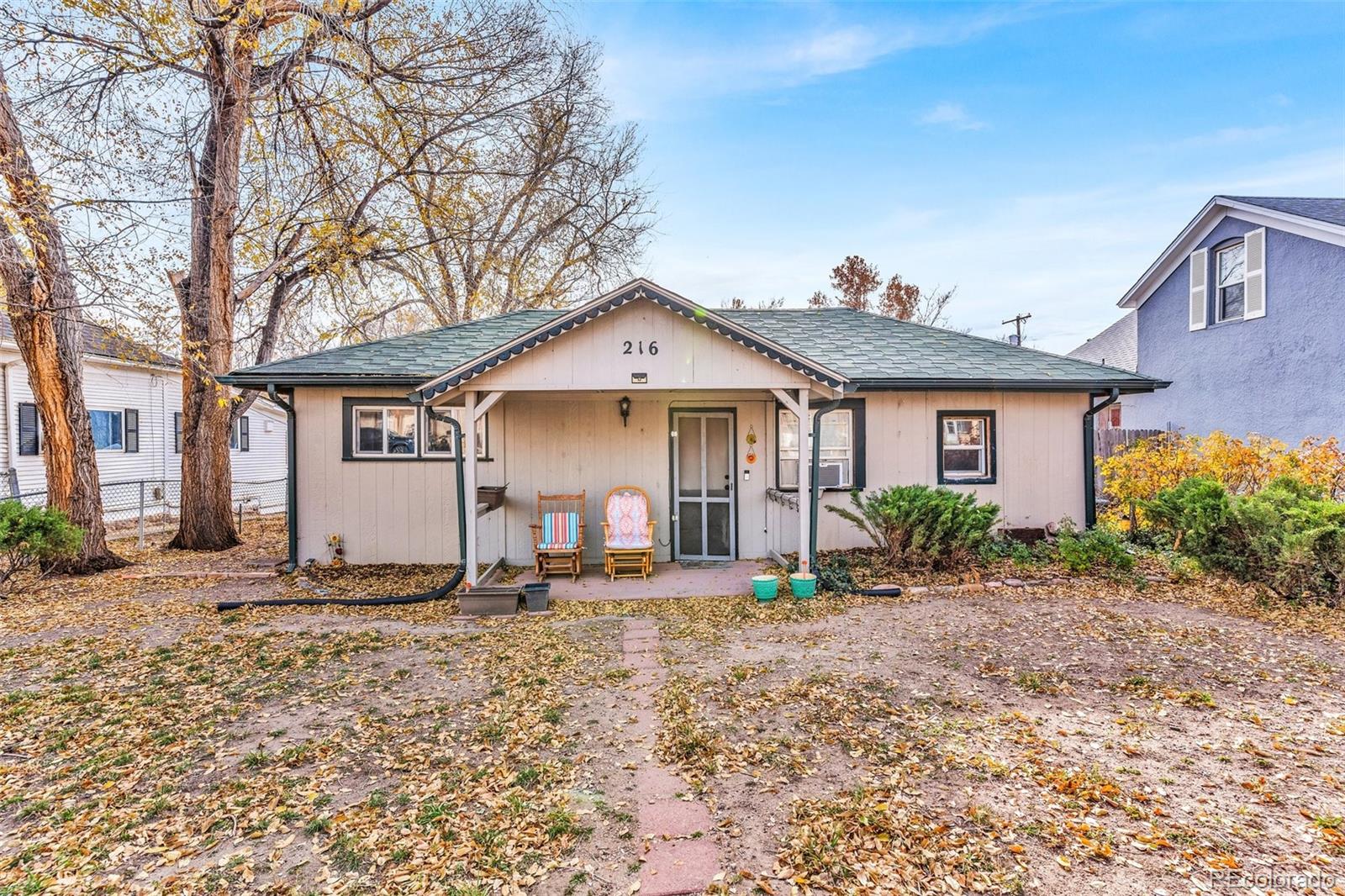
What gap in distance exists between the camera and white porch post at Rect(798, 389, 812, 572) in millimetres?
6883

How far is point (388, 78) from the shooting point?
8172 mm

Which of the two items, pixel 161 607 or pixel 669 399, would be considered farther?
pixel 669 399

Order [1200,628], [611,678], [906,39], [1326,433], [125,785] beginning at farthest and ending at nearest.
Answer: [906,39] → [1326,433] → [1200,628] → [611,678] → [125,785]

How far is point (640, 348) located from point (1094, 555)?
611 centimetres

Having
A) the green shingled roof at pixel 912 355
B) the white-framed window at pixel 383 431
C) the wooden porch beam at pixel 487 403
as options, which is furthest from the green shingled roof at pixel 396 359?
the green shingled roof at pixel 912 355

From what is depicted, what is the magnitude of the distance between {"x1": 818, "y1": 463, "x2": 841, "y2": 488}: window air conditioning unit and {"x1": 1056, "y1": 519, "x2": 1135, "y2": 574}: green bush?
2.87 meters

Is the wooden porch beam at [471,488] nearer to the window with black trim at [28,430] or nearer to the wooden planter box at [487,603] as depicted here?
the wooden planter box at [487,603]

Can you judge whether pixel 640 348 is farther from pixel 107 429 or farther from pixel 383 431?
pixel 107 429

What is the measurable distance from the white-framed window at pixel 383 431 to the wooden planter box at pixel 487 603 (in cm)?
278

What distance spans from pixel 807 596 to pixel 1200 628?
3503 millimetres

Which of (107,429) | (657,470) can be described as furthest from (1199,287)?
(107,429)

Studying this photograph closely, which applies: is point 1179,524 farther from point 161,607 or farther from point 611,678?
point 161,607

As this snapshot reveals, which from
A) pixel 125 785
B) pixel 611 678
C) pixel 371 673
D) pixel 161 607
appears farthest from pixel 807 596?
pixel 161 607

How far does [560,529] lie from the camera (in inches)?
311
